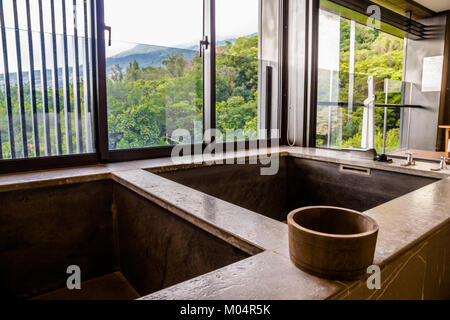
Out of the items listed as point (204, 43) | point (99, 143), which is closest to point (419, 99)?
point (204, 43)

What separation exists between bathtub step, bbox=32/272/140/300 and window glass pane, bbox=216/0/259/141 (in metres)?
1.48

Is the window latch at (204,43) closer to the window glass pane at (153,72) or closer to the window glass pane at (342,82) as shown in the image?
the window glass pane at (153,72)

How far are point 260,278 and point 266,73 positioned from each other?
9.33ft

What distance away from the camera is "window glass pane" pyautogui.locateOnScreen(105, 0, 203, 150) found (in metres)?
2.36

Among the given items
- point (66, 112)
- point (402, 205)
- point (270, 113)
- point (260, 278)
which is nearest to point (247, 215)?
point (260, 278)

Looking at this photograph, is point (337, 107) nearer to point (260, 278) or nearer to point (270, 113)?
point (270, 113)

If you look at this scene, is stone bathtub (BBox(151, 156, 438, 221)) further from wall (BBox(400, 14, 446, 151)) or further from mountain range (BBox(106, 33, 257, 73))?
wall (BBox(400, 14, 446, 151))

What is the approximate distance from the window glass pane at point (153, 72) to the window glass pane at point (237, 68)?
20 cm

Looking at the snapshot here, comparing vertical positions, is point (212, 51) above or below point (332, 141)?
above

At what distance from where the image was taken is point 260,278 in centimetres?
82

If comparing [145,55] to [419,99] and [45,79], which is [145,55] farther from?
[419,99]

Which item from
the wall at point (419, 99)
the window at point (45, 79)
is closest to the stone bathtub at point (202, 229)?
the window at point (45, 79)

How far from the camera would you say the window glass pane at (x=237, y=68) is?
2.88 m

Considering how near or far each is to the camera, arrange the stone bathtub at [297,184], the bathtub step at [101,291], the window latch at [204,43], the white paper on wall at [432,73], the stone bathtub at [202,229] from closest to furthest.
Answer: the stone bathtub at [202,229], the bathtub step at [101,291], the stone bathtub at [297,184], the window latch at [204,43], the white paper on wall at [432,73]
